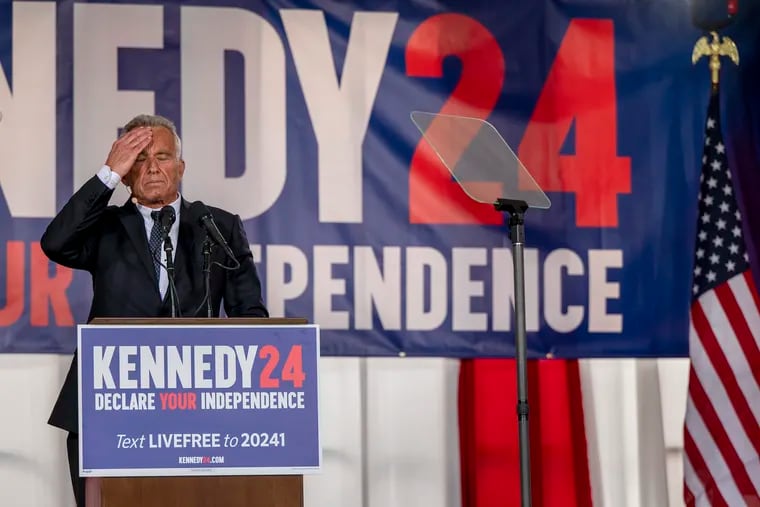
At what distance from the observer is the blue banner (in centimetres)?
438

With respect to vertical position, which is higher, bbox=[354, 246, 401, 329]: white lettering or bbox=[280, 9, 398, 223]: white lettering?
bbox=[280, 9, 398, 223]: white lettering

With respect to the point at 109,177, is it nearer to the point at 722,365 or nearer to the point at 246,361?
the point at 246,361

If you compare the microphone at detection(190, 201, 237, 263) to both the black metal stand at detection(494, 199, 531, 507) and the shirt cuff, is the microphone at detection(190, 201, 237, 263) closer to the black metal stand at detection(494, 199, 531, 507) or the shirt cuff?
the shirt cuff

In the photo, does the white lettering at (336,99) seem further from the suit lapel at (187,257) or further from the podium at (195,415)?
the podium at (195,415)

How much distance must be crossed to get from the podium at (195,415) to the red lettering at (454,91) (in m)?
1.83

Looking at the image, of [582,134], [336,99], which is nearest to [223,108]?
[336,99]

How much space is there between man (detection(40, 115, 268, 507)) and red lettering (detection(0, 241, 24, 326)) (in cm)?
91

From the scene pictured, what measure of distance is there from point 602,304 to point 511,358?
38cm

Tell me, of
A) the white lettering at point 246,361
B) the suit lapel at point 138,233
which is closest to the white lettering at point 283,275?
the suit lapel at point 138,233

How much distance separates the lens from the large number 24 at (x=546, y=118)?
4.54m

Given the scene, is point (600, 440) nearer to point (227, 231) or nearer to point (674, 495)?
point (674, 495)

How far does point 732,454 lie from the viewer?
14.8 feet

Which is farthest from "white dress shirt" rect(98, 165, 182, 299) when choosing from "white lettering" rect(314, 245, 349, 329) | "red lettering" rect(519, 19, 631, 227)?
"red lettering" rect(519, 19, 631, 227)

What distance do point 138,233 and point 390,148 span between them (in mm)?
1327
